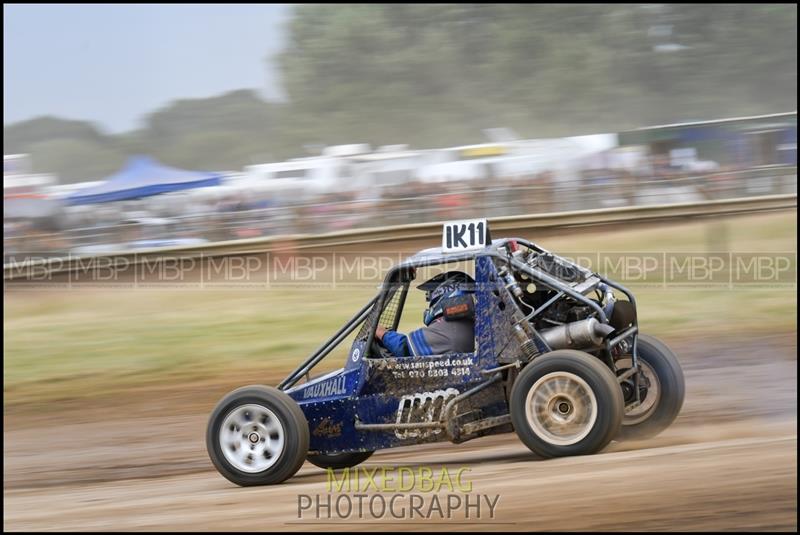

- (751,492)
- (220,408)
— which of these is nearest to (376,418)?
(220,408)

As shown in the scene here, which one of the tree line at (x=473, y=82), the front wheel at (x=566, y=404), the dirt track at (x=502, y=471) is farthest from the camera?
the tree line at (x=473, y=82)

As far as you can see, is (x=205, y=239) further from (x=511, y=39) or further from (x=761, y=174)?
(x=511, y=39)

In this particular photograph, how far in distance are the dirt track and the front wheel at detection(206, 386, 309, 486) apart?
14cm

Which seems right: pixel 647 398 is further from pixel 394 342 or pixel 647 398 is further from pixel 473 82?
pixel 473 82

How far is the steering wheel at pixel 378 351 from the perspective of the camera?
19.1ft

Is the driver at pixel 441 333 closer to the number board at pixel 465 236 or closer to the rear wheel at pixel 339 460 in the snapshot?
the number board at pixel 465 236

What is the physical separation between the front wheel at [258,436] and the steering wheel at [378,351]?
0.57m

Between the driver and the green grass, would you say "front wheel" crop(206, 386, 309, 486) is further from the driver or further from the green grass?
the green grass

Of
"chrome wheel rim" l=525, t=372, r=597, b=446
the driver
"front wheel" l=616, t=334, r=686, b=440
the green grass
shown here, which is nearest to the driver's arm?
the driver

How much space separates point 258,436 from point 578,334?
2064mm

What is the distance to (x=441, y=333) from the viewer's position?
5.70 metres

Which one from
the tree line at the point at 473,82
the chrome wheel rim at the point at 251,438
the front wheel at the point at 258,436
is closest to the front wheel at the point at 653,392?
the front wheel at the point at 258,436

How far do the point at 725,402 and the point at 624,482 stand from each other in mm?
3582

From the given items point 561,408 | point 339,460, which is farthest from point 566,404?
point 339,460
